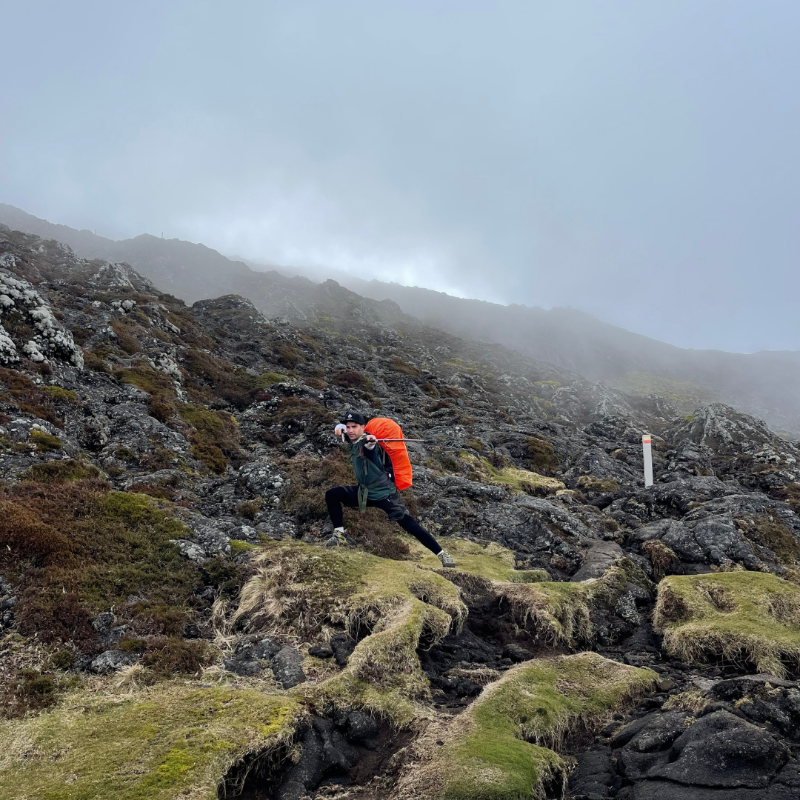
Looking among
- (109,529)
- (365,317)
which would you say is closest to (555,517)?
(109,529)

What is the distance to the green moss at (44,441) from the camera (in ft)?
42.4

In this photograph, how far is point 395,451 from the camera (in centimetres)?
1162

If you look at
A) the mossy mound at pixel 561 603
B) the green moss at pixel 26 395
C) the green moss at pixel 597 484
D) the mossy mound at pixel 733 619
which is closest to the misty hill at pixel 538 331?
the green moss at pixel 597 484

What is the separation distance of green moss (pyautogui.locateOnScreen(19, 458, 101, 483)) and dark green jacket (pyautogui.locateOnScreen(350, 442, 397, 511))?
22.5 feet

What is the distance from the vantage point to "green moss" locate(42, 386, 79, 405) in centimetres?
1648

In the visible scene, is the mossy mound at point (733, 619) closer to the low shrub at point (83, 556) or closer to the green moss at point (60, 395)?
the low shrub at point (83, 556)

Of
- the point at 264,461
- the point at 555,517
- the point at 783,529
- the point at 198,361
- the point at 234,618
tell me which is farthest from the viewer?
the point at 198,361

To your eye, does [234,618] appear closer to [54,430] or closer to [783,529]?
[54,430]

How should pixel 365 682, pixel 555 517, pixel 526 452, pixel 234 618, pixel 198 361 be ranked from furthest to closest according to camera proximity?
1. pixel 198 361
2. pixel 526 452
3. pixel 555 517
4. pixel 234 618
5. pixel 365 682

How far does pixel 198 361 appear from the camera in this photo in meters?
30.4

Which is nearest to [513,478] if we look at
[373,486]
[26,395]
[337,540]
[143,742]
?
[373,486]

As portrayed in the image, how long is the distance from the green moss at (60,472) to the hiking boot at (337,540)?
6325 millimetres

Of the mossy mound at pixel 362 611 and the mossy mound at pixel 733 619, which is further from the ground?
the mossy mound at pixel 733 619

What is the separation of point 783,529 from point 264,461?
1734cm
